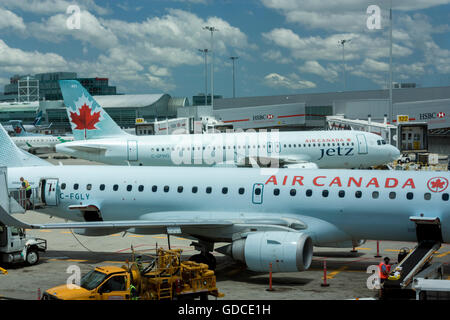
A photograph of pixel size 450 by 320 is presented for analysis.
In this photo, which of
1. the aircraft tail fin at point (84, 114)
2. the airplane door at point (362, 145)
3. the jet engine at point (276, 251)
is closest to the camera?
the jet engine at point (276, 251)

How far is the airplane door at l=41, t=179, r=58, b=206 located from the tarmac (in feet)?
9.30

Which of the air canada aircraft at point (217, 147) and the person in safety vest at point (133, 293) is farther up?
the air canada aircraft at point (217, 147)

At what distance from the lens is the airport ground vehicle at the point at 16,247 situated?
84.0 feet

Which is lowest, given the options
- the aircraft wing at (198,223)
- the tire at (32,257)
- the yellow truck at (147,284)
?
the tire at (32,257)

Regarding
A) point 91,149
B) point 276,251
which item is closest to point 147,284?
point 276,251

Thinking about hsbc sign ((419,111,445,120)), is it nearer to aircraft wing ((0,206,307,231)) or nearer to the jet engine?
aircraft wing ((0,206,307,231))

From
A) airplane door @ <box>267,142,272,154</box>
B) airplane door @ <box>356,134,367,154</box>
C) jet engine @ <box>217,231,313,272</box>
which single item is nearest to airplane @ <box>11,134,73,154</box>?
airplane door @ <box>267,142,272,154</box>

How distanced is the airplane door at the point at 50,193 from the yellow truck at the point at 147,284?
973cm

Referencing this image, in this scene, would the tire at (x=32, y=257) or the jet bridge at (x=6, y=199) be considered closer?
the jet bridge at (x=6, y=199)

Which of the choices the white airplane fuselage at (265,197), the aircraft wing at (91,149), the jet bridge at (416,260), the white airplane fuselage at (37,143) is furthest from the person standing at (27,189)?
the white airplane fuselage at (37,143)

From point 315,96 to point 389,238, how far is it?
→ 97.2 meters

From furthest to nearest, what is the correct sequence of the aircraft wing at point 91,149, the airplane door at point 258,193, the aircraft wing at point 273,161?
the aircraft wing at point 91,149, the aircraft wing at point 273,161, the airplane door at point 258,193

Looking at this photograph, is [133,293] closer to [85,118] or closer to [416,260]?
[416,260]

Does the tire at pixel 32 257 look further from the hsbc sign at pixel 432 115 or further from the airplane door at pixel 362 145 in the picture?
the hsbc sign at pixel 432 115
